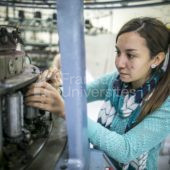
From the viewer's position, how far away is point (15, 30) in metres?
0.89

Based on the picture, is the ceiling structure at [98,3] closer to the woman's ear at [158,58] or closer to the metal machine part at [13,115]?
the woman's ear at [158,58]

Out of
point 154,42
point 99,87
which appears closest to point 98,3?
point 99,87

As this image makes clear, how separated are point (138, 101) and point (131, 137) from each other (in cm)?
20

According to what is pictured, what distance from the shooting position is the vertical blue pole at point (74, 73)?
0.51 meters

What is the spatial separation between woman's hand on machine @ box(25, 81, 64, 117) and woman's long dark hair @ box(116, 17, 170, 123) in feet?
1.20

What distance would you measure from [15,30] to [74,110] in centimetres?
45

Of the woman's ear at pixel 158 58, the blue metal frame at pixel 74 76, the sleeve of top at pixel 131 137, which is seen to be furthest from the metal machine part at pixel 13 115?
the woman's ear at pixel 158 58

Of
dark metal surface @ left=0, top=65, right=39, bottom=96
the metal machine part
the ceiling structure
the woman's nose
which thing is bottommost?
the metal machine part

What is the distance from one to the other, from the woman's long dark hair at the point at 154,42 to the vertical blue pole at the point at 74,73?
1.10 ft

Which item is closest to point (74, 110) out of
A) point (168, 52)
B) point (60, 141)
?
point (60, 141)

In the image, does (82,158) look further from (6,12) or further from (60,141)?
(6,12)

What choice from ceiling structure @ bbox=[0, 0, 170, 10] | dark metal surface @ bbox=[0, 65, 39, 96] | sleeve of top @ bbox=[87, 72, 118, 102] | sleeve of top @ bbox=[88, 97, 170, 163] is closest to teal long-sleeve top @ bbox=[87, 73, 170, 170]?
Result: sleeve of top @ bbox=[88, 97, 170, 163]

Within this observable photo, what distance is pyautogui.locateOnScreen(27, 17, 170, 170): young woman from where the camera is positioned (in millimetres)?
797

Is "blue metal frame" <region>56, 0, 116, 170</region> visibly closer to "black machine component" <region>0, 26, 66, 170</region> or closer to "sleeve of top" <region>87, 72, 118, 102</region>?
"black machine component" <region>0, 26, 66, 170</region>
